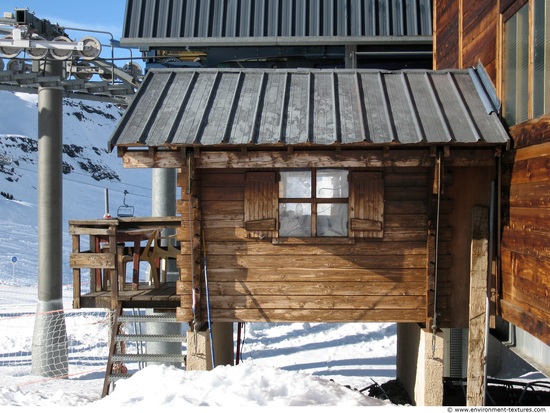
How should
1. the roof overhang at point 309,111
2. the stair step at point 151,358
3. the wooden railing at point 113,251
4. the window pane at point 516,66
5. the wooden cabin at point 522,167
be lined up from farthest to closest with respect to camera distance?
the wooden railing at point 113,251 → the stair step at point 151,358 → the roof overhang at point 309,111 → the window pane at point 516,66 → the wooden cabin at point 522,167

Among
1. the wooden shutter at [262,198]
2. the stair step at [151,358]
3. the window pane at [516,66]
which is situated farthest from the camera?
the stair step at [151,358]

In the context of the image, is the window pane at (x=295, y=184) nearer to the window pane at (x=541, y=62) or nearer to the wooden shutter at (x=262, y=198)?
the wooden shutter at (x=262, y=198)

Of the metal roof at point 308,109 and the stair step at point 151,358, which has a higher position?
the metal roof at point 308,109

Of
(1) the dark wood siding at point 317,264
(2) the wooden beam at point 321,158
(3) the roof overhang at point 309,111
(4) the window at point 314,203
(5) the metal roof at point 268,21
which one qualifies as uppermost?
(5) the metal roof at point 268,21

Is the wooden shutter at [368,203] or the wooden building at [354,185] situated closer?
the wooden building at [354,185]

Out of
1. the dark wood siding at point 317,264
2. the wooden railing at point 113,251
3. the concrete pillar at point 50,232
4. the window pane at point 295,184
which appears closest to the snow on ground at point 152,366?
the concrete pillar at point 50,232

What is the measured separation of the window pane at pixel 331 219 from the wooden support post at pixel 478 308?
5.65 feet

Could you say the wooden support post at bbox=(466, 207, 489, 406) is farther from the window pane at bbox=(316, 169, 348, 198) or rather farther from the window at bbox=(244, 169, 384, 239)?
the window pane at bbox=(316, 169, 348, 198)

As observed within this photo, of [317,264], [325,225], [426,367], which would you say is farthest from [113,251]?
[426,367]

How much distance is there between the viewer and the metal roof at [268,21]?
13.6 m

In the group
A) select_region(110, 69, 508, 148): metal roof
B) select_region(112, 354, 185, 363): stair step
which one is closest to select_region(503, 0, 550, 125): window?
select_region(110, 69, 508, 148): metal roof

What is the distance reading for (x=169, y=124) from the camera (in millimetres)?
8406

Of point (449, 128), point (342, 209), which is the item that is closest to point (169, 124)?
point (342, 209)

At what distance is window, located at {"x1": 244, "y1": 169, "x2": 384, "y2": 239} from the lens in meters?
8.72
